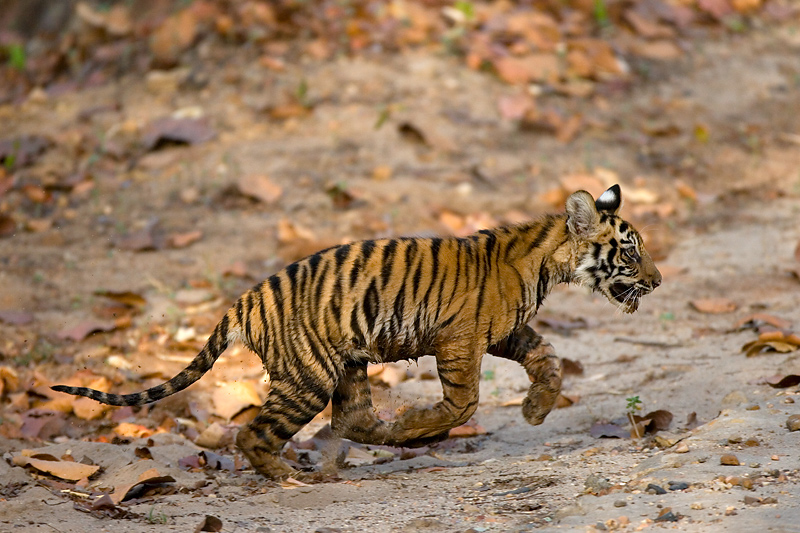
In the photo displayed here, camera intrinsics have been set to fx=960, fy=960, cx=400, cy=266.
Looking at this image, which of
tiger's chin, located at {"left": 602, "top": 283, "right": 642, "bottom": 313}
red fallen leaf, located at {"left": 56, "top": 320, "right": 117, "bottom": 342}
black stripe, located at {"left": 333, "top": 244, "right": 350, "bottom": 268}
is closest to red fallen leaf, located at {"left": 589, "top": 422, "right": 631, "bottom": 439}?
tiger's chin, located at {"left": 602, "top": 283, "right": 642, "bottom": 313}

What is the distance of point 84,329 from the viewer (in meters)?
6.74

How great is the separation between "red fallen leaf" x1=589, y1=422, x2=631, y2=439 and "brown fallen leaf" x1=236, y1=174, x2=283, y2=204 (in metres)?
4.33

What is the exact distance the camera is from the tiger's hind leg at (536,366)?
5023mm

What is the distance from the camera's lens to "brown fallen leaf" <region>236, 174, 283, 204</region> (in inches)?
339

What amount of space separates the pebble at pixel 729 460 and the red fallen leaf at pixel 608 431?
957mm

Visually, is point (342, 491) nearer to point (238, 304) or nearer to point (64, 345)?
point (238, 304)

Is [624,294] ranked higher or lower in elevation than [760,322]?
higher

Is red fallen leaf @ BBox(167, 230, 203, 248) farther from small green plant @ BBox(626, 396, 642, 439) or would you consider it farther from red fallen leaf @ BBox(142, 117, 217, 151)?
small green plant @ BBox(626, 396, 642, 439)

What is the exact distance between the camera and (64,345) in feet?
21.7

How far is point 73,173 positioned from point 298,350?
5302 mm

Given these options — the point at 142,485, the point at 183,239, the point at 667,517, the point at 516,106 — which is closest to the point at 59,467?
the point at 142,485

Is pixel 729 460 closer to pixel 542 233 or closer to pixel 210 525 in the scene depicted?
pixel 542 233

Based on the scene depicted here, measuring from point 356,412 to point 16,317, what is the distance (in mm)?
3092

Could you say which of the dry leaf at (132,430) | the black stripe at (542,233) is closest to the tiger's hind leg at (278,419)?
the dry leaf at (132,430)
